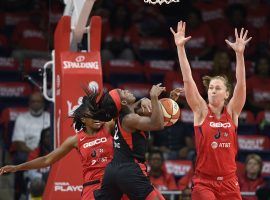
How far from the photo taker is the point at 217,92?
965 cm

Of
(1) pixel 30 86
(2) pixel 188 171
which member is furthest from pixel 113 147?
(1) pixel 30 86

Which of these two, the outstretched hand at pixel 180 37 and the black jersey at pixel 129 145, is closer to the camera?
the black jersey at pixel 129 145

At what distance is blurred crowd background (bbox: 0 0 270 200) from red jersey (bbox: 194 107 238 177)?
2.80 m

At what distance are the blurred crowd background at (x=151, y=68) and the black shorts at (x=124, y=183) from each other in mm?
3289

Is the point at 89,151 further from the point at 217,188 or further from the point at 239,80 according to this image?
the point at 239,80

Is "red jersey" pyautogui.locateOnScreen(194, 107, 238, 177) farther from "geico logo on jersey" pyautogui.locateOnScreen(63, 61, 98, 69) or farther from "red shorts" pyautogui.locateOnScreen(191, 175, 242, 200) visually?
"geico logo on jersey" pyautogui.locateOnScreen(63, 61, 98, 69)

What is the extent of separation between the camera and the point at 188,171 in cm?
1366

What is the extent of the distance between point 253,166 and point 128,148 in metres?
4.45

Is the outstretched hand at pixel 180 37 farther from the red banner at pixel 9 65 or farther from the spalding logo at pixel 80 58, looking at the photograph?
the red banner at pixel 9 65

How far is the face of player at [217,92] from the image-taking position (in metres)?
9.62

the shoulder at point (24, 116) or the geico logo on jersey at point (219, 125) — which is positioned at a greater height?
the shoulder at point (24, 116)

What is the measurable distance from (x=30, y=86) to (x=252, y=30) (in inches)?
181

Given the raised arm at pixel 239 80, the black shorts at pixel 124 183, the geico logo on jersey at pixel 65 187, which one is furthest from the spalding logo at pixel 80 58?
the black shorts at pixel 124 183

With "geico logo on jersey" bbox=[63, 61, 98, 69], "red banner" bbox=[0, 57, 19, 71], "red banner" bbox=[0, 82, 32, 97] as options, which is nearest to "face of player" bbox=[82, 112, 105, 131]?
"geico logo on jersey" bbox=[63, 61, 98, 69]
